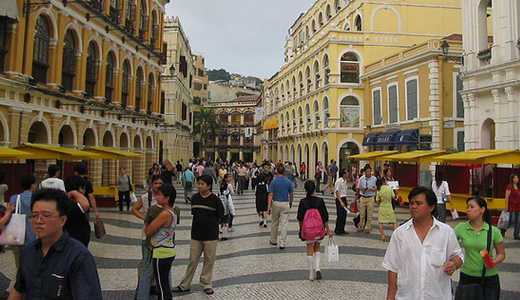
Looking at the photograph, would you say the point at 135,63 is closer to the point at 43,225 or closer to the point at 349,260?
the point at 349,260

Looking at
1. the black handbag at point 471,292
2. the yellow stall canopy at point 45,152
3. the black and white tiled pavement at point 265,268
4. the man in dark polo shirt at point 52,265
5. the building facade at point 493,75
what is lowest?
the black and white tiled pavement at point 265,268

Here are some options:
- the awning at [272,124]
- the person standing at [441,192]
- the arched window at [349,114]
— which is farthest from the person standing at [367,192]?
the awning at [272,124]

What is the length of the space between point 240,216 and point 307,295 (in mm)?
8419

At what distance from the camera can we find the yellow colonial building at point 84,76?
13477 millimetres

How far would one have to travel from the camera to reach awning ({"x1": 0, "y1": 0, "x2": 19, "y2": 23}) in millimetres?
11704

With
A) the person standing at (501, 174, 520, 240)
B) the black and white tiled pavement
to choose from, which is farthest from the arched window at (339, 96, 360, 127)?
the person standing at (501, 174, 520, 240)

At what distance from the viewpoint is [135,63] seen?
78.1 ft

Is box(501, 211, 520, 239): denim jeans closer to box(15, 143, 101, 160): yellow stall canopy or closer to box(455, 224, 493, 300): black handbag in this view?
box(455, 224, 493, 300): black handbag

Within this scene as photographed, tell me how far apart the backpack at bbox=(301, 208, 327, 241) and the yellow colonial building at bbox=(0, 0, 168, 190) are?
10032 millimetres

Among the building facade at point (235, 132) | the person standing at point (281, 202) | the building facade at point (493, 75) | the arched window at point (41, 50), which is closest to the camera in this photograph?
the person standing at point (281, 202)

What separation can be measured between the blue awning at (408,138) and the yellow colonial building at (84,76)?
50.2 feet

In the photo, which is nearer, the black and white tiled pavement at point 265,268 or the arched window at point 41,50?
the black and white tiled pavement at point 265,268

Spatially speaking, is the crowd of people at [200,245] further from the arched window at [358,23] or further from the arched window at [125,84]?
the arched window at [358,23]

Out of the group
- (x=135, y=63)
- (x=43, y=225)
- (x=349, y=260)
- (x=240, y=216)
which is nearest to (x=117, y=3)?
(x=135, y=63)
